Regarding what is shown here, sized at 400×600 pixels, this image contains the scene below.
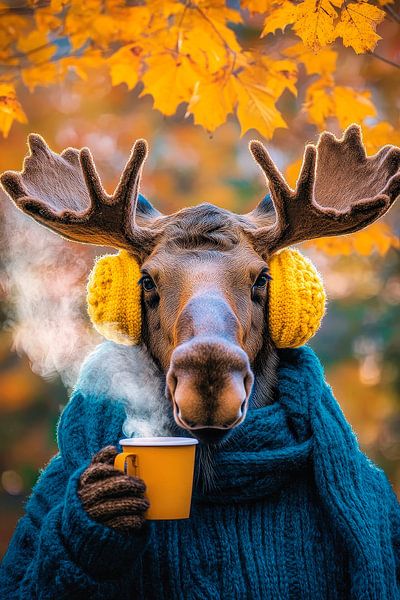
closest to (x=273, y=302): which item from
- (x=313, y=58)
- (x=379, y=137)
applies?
(x=379, y=137)

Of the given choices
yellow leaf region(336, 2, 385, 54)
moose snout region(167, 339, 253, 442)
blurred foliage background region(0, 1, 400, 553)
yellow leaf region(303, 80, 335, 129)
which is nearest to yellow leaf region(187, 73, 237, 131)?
blurred foliage background region(0, 1, 400, 553)

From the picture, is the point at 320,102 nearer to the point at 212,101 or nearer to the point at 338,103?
the point at 338,103

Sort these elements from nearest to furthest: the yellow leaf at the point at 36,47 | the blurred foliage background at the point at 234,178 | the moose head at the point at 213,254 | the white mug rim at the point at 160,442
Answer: the white mug rim at the point at 160,442 → the moose head at the point at 213,254 → the yellow leaf at the point at 36,47 → the blurred foliage background at the point at 234,178

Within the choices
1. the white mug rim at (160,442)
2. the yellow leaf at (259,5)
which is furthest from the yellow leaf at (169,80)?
the white mug rim at (160,442)

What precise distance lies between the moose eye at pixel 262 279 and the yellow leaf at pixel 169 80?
163cm

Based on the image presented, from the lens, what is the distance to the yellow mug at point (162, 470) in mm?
1907

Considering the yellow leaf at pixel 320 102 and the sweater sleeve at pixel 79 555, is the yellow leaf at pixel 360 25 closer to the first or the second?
the yellow leaf at pixel 320 102

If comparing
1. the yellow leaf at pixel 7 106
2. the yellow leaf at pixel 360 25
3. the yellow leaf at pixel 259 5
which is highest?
the yellow leaf at pixel 259 5

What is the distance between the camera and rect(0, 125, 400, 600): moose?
2027 millimetres

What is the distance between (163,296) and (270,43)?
207cm

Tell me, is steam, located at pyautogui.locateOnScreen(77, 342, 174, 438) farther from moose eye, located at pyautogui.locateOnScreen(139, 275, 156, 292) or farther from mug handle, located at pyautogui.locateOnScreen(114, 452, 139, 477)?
mug handle, located at pyautogui.locateOnScreen(114, 452, 139, 477)

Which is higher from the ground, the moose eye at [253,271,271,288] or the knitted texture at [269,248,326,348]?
the moose eye at [253,271,271,288]

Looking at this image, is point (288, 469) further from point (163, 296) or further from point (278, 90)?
point (278, 90)

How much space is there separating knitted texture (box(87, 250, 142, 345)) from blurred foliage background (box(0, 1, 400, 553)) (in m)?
0.94
